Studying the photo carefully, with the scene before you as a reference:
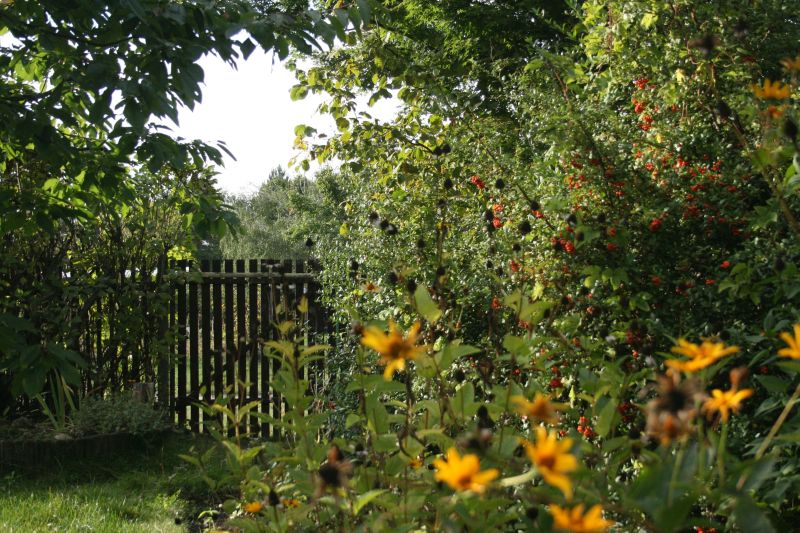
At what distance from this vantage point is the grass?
11.3 ft

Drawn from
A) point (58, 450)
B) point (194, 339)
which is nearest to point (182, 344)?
point (194, 339)

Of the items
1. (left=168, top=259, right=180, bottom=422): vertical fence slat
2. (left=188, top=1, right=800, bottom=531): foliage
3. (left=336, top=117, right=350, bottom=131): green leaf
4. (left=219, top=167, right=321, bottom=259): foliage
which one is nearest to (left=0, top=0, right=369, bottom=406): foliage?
(left=188, top=1, right=800, bottom=531): foliage

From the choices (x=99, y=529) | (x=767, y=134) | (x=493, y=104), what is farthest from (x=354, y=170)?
(x=767, y=134)

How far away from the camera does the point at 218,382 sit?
6254 millimetres

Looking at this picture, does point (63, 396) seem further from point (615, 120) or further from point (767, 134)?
point (767, 134)

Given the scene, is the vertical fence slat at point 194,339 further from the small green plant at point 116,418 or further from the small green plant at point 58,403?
the small green plant at point 58,403

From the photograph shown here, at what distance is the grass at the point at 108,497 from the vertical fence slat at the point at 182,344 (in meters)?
1.03

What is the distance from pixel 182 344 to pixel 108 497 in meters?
2.56

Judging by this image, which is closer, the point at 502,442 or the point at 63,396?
A: the point at 502,442

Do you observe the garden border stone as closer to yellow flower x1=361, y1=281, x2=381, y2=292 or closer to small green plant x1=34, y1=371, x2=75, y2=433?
small green plant x1=34, y1=371, x2=75, y2=433

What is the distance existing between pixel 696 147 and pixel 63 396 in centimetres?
476

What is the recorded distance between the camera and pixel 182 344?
645cm

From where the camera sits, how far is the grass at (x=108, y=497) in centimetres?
343

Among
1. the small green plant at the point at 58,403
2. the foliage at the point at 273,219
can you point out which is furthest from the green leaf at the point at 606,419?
the foliage at the point at 273,219
